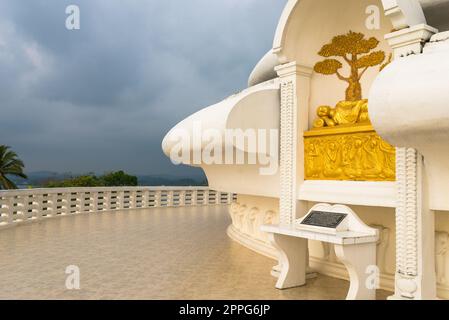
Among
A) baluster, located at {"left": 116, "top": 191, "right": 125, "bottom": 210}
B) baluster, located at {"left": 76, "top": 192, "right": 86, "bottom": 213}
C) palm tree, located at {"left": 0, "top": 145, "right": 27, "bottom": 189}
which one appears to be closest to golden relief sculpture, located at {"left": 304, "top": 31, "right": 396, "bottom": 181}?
baluster, located at {"left": 76, "top": 192, "right": 86, "bottom": 213}

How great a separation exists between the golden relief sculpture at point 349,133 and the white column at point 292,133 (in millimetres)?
173

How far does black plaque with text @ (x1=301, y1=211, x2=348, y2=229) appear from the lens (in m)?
5.60

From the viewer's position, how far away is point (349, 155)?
20.4 ft

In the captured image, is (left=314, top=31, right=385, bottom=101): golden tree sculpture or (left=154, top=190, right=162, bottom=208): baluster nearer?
(left=314, top=31, right=385, bottom=101): golden tree sculpture

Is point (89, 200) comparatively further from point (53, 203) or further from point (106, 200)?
point (53, 203)

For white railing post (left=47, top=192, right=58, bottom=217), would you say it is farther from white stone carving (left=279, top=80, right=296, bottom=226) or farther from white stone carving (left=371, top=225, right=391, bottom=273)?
white stone carving (left=371, top=225, right=391, bottom=273)

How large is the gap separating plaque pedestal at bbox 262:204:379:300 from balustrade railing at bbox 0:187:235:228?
9.16 meters

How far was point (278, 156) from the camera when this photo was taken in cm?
709

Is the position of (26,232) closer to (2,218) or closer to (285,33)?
(2,218)

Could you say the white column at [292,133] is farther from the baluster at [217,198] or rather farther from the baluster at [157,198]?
the baluster at [217,198]

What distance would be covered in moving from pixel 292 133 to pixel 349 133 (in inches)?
39.2

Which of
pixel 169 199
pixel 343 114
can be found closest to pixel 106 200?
pixel 169 199

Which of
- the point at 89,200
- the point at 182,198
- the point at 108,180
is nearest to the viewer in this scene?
the point at 89,200

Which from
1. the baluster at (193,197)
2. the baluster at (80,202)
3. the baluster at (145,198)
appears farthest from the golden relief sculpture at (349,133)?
the baluster at (193,197)
